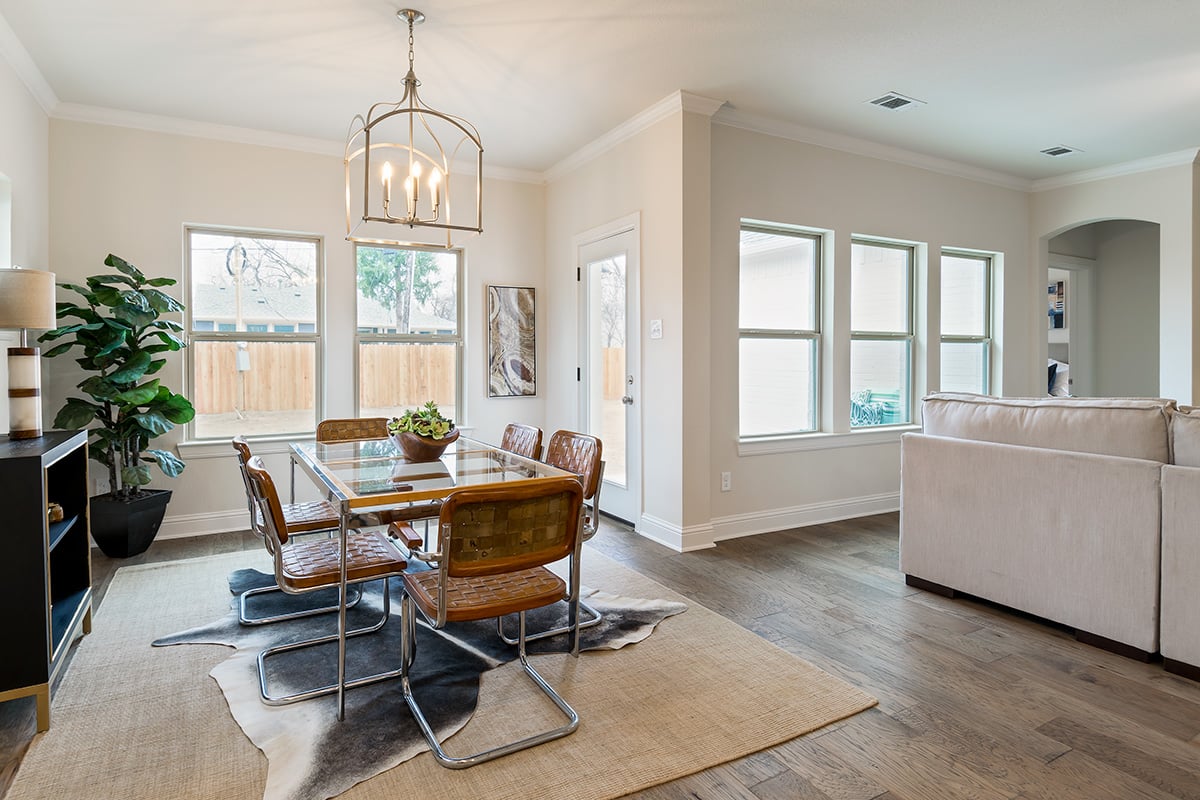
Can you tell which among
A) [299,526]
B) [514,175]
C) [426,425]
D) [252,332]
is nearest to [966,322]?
[514,175]

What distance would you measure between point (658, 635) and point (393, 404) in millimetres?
3133

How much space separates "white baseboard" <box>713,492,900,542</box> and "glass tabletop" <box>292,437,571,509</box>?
1.85 metres

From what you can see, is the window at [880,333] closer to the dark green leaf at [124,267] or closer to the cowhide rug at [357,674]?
the cowhide rug at [357,674]

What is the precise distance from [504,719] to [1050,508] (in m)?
2.35

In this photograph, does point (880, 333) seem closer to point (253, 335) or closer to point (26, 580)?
point (253, 335)

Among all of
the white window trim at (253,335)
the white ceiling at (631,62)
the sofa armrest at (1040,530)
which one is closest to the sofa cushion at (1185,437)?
the sofa armrest at (1040,530)

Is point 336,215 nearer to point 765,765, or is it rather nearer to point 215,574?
point 215,574

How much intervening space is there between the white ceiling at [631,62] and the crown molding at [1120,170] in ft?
1.37

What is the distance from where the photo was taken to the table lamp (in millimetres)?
2465

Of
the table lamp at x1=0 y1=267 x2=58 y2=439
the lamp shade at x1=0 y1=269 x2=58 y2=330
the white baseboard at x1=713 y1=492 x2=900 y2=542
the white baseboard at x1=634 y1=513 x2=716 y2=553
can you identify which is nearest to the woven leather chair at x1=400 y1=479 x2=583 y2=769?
the table lamp at x1=0 y1=267 x2=58 y2=439

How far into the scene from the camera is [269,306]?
4.71 meters

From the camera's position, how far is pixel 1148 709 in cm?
222

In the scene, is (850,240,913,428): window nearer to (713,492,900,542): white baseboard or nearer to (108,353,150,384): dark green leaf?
(713,492,900,542): white baseboard

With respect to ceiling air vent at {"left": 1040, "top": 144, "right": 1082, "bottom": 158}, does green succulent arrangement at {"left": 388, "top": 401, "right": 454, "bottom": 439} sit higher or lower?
lower
